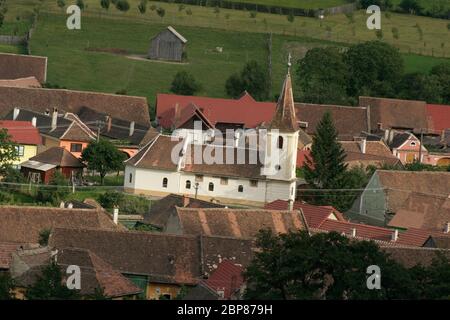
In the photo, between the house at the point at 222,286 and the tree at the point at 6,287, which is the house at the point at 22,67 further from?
the tree at the point at 6,287

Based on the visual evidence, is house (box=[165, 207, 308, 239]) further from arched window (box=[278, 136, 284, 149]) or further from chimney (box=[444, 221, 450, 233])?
arched window (box=[278, 136, 284, 149])

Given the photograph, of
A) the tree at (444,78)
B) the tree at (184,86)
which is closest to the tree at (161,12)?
the tree at (184,86)

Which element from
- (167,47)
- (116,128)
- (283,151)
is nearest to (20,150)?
(116,128)

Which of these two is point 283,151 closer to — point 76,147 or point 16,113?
point 76,147

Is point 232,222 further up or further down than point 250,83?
further down

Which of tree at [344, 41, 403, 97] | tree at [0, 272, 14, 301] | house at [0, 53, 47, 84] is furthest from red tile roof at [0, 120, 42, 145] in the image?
tree at [0, 272, 14, 301]
